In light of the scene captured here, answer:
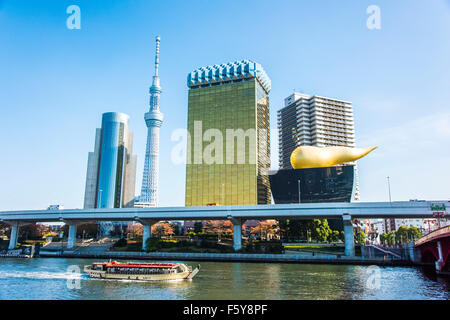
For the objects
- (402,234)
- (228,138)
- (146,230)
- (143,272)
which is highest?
(228,138)

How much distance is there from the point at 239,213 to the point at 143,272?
3459 centimetres

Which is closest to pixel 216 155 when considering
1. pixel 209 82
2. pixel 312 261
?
pixel 209 82

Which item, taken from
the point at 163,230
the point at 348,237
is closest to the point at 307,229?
the point at 348,237

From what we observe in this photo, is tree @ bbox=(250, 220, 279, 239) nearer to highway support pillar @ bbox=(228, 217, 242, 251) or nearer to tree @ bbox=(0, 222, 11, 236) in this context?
highway support pillar @ bbox=(228, 217, 242, 251)

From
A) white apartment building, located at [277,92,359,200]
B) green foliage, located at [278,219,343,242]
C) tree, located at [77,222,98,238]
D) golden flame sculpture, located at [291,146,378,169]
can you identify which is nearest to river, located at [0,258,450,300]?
green foliage, located at [278,219,343,242]

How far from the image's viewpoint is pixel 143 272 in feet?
131

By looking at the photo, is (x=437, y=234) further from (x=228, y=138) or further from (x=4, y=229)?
(x=4, y=229)

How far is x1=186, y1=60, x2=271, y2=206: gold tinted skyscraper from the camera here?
5113 inches

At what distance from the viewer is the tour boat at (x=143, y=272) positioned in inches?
1499

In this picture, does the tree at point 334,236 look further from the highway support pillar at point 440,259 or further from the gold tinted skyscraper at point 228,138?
the highway support pillar at point 440,259

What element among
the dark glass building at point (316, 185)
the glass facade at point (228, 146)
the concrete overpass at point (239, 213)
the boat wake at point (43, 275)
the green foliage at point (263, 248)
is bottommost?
the boat wake at point (43, 275)

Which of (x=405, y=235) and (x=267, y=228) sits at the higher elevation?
(x=267, y=228)

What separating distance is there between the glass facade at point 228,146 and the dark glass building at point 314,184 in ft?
75.1

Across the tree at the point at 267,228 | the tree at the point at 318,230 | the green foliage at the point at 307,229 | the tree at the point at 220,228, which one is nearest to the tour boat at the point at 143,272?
the green foliage at the point at 307,229
